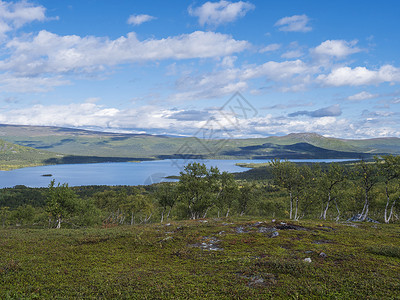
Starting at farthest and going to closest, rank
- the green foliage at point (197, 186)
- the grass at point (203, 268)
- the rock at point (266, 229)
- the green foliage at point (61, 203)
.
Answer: the green foliage at point (197, 186) < the green foliage at point (61, 203) < the rock at point (266, 229) < the grass at point (203, 268)

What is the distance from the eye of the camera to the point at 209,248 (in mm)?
21109

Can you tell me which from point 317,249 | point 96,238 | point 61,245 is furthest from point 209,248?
point 61,245

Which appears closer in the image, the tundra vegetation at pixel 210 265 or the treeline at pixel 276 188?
the tundra vegetation at pixel 210 265

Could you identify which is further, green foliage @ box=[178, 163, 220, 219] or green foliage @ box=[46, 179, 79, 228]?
green foliage @ box=[178, 163, 220, 219]

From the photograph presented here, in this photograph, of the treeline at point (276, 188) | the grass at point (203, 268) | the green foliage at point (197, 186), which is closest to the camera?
the grass at point (203, 268)

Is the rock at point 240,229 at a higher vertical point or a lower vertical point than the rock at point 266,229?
lower

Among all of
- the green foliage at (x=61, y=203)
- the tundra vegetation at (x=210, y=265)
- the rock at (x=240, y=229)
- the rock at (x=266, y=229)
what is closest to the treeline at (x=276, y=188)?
the green foliage at (x=61, y=203)

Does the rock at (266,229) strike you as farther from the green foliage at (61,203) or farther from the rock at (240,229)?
the green foliage at (61,203)

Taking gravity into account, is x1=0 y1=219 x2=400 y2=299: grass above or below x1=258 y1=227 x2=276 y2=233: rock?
above

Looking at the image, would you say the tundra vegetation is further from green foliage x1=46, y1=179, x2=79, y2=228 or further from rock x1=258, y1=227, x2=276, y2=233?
green foliage x1=46, y1=179, x2=79, y2=228

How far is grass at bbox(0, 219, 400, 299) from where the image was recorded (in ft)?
39.9

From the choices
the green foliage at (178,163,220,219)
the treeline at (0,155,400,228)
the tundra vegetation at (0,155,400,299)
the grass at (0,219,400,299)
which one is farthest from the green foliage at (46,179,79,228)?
the green foliage at (178,163,220,219)

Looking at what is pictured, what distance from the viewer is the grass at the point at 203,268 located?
39.9ft

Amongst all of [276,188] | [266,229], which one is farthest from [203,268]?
[276,188]
